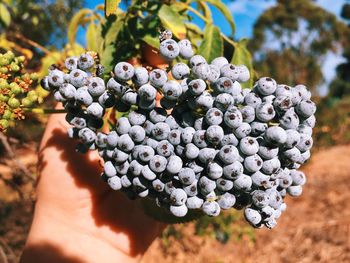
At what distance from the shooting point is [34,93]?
1.20 metres

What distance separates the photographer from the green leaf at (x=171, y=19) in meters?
1.50

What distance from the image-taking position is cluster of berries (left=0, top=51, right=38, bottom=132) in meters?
1.13

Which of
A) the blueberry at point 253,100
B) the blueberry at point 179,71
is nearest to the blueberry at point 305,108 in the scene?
the blueberry at point 253,100

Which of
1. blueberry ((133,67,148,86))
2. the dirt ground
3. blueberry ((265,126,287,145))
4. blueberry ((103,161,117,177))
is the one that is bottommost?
the dirt ground

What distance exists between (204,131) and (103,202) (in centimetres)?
A: 93

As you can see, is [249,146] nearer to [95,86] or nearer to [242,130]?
[242,130]

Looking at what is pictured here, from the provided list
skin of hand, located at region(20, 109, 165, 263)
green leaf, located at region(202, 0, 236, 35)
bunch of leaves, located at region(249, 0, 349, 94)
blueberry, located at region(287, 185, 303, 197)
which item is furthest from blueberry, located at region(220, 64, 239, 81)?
bunch of leaves, located at region(249, 0, 349, 94)

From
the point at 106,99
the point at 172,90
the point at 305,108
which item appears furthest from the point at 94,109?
the point at 305,108

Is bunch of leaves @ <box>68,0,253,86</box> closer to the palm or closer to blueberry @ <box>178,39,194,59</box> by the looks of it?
blueberry @ <box>178,39,194,59</box>

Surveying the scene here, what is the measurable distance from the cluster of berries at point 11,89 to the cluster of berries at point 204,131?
81mm

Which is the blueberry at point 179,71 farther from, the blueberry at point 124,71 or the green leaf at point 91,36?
the green leaf at point 91,36

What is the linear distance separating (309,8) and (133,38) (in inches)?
1183

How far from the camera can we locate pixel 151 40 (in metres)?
1.48

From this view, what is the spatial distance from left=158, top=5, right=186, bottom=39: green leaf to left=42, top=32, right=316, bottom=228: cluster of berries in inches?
13.6
